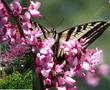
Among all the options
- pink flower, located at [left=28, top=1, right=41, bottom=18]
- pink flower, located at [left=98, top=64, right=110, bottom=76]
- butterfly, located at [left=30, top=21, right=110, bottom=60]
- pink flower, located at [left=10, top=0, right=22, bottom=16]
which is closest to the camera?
pink flower, located at [left=10, top=0, right=22, bottom=16]

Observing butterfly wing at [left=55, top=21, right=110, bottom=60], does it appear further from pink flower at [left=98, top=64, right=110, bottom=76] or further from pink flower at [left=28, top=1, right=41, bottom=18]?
pink flower at [left=98, top=64, right=110, bottom=76]

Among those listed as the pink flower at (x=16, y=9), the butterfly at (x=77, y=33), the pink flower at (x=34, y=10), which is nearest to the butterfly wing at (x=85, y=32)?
the butterfly at (x=77, y=33)

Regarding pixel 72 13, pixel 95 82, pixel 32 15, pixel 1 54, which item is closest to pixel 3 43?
pixel 1 54

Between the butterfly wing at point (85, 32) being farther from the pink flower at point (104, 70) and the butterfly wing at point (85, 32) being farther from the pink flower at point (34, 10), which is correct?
the pink flower at point (104, 70)

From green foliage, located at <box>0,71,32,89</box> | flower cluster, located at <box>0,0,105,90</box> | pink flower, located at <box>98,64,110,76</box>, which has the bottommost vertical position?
green foliage, located at <box>0,71,32,89</box>

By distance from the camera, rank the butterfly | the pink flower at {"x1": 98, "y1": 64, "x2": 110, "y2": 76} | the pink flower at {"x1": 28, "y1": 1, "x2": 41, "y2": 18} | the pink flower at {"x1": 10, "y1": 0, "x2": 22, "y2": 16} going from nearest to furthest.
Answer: the pink flower at {"x1": 10, "y1": 0, "x2": 22, "y2": 16} → the pink flower at {"x1": 28, "y1": 1, "x2": 41, "y2": 18} → the butterfly → the pink flower at {"x1": 98, "y1": 64, "x2": 110, "y2": 76}

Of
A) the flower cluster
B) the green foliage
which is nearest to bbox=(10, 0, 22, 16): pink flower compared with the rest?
the flower cluster

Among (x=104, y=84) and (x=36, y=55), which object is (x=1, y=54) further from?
(x=104, y=84)

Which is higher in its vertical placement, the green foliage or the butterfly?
the butterfly
